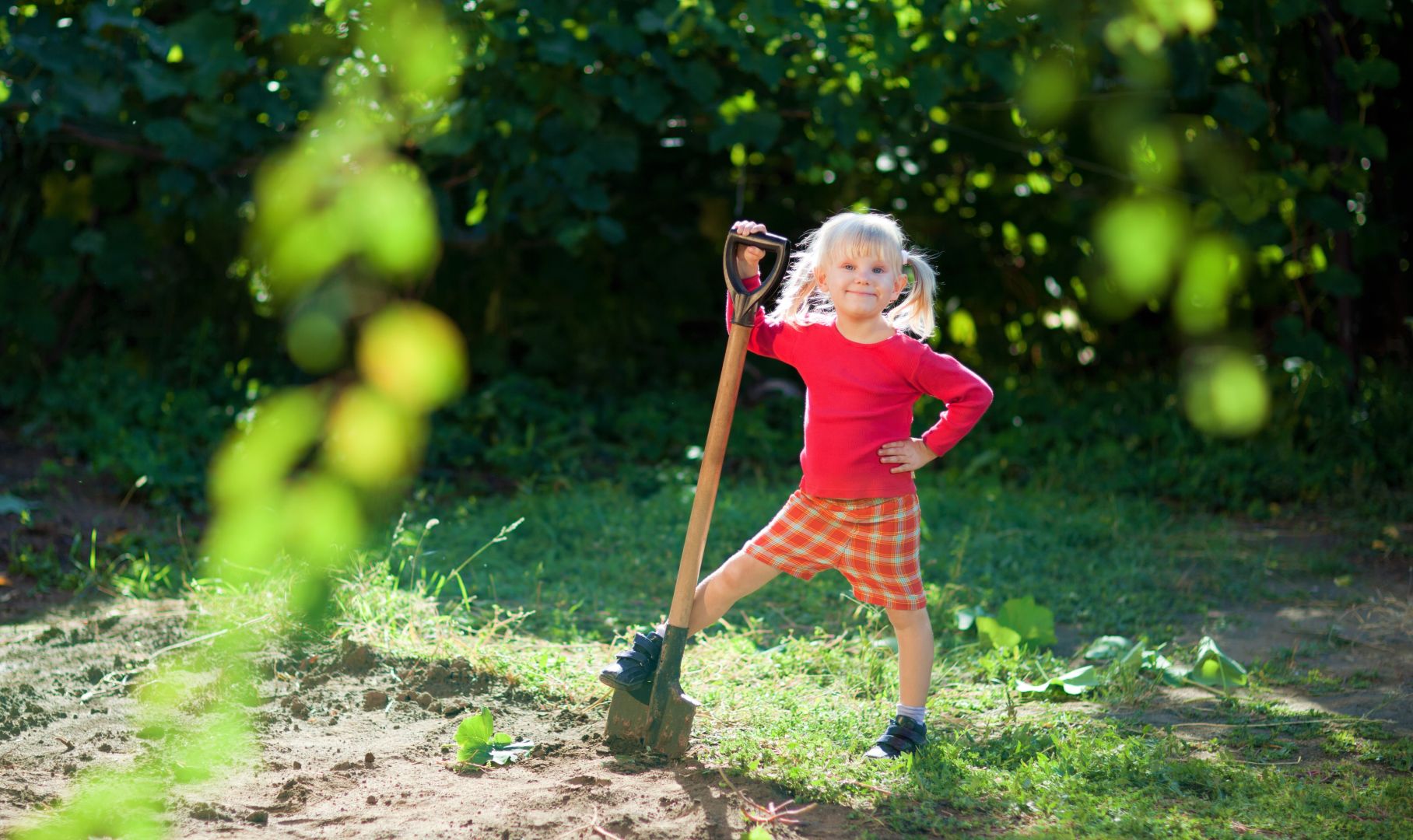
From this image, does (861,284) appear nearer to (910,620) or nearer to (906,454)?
(906,454)

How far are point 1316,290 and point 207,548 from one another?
5.00m

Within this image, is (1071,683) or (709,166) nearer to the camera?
(1071,683)

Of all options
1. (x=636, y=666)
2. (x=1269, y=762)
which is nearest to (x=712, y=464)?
(x=636, y=666)

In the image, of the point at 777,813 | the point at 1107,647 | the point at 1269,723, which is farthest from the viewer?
the point at 1107,647

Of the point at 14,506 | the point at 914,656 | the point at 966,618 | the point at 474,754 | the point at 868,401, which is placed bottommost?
the point at 14,506

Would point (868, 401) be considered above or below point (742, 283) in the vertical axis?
below

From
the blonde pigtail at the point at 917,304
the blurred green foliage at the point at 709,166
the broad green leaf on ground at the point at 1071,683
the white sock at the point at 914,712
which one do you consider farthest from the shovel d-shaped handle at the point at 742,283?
the blurred green foliage at the point at 709,166

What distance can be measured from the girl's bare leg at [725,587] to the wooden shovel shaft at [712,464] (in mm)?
75

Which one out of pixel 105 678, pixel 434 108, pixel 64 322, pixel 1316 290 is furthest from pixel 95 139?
pixel 1316 290

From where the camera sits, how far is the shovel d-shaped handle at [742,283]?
2604mm

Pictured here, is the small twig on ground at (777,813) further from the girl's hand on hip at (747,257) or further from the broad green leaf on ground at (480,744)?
the girl's hand on hip at (747,257)

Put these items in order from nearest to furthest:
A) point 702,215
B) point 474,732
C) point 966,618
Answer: point 474,732 → point 966,618 → point 702,215

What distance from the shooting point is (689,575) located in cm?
268

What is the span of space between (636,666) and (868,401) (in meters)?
0.74
